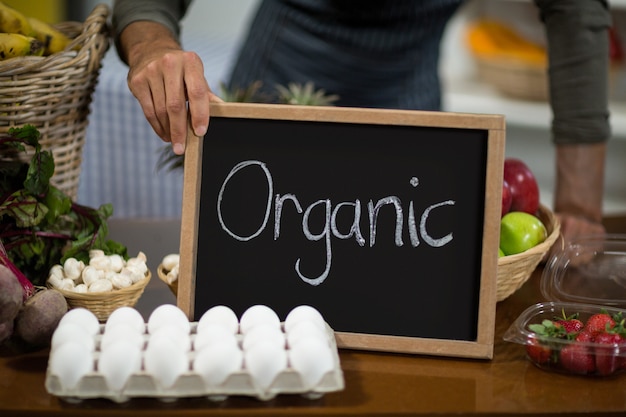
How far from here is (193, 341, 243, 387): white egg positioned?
31.6 inches

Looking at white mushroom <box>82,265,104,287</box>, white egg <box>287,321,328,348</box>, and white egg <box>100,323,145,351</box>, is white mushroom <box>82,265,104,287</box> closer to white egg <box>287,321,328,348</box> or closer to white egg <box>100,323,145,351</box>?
white egg <box>100,323,145,351</box>

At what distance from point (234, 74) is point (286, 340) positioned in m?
1.33

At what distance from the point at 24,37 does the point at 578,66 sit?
3.03 feet

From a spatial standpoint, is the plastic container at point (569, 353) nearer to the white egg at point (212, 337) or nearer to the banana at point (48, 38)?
the white egg at point (212, 337)

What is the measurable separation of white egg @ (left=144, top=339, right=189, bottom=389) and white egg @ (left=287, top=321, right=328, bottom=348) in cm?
11

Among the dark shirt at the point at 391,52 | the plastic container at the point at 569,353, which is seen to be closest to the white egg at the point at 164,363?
the plastic container at the point at 569,353

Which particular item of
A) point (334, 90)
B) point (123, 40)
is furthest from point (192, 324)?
point (334, 90)

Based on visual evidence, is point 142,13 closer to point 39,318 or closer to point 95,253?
point 95,253

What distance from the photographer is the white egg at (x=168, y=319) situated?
880 mm

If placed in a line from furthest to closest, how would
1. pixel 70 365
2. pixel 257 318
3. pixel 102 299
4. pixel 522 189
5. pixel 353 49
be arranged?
pixel 353 49 < pixel 522 189 < pixel 102 299 < pixel 257 318 < pixel 70 365

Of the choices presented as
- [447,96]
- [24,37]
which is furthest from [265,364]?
[447,96]

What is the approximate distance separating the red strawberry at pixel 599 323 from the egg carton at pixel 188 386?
313 millimetres

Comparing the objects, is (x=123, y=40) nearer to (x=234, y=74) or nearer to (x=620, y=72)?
(x=234, y=74)

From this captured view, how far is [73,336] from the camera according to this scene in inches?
32.8
